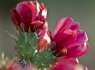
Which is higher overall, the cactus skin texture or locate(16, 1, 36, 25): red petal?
locate(16, 1, 36, 25): red petal

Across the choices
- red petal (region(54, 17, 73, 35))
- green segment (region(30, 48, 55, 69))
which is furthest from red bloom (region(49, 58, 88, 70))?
red petal (region(54, 17, 73, 35))

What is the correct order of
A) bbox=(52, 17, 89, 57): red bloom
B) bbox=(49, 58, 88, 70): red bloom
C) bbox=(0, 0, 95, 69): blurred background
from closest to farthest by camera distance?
bbox=(49, 58, 88, 70): red bloom < bbox=(52, 17, 89, 57): red bloom < bbox=(0, 0, 95, 69): blurred background

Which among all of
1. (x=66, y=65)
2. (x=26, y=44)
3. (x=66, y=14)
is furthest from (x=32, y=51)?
(x=66, y=14)

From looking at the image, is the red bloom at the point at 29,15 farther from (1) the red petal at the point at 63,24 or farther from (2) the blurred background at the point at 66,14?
(2) the blurred background at the point at 66,14

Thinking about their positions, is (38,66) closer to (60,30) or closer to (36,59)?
(36,59)

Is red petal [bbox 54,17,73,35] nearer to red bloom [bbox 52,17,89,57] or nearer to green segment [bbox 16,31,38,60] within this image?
red bloom [bbox 52,17,89,57]

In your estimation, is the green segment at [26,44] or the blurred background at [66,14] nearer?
the green segment at [26,44]

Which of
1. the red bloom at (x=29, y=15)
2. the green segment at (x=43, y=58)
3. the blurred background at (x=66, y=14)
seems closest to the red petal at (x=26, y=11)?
the red bloom at (x=29, y=15)
